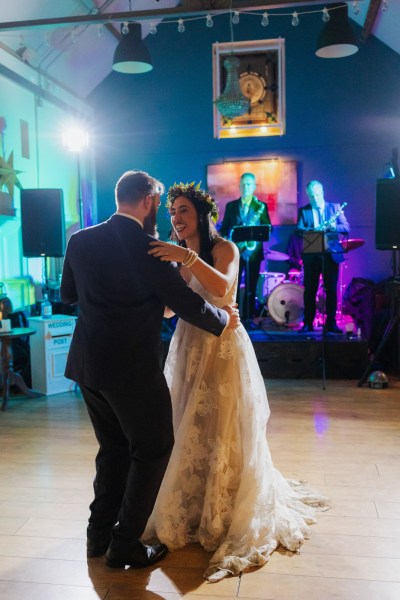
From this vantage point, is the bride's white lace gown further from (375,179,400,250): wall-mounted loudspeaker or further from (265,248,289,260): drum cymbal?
(265,248,289,260): drum cymbal

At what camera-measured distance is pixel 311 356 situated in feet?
20.1

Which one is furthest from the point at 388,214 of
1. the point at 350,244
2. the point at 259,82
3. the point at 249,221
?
the point at 259,82

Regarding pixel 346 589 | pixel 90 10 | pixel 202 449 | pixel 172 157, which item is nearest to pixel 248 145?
pixel 172 157

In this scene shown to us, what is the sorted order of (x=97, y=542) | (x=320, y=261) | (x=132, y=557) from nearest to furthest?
(x=132, y=557) → (x=97, y=542) → (x=320, y=261)

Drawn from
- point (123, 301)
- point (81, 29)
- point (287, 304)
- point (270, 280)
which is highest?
point (81, 29)

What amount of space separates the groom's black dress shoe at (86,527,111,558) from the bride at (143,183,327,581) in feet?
0.68

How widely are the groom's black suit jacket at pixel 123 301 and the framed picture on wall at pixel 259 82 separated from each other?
22.1ft

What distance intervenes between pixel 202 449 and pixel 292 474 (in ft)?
3.36

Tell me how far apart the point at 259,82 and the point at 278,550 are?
285 inches

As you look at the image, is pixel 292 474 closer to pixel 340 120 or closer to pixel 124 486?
pixel 124 486

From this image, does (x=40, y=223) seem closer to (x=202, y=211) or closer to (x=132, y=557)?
(x=202, y=211)

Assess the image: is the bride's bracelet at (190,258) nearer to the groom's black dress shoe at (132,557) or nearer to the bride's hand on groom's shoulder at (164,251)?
the bride's hand on groom's shoulder at (164,251)

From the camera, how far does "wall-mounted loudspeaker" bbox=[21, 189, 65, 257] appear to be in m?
6.11

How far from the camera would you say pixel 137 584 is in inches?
88.5
